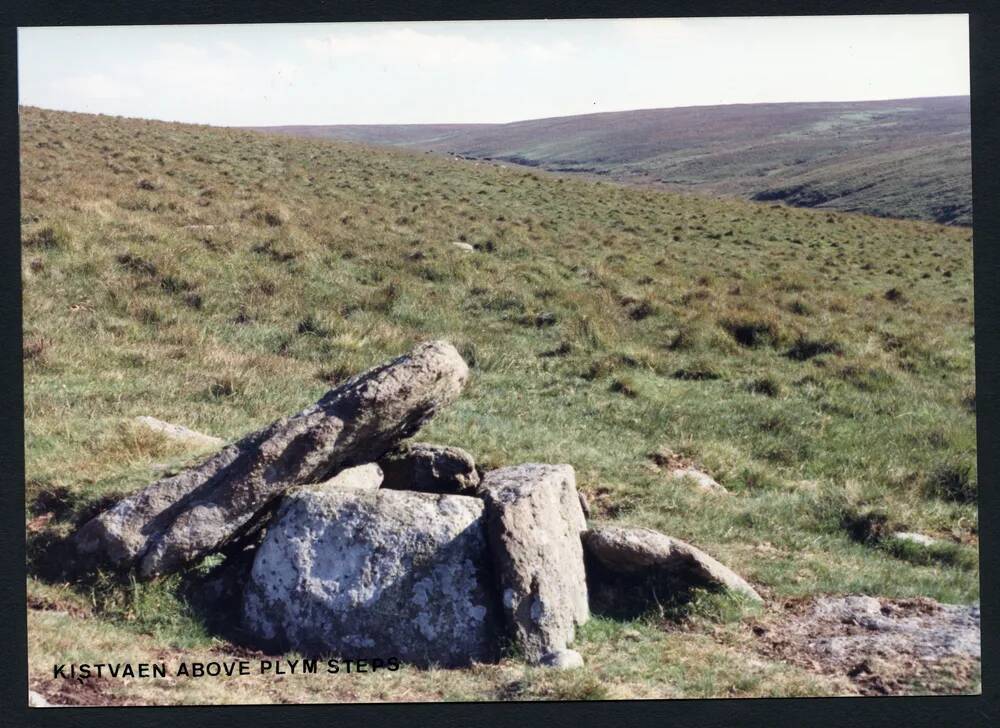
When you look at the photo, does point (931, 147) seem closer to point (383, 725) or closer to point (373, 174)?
point (373, 174)

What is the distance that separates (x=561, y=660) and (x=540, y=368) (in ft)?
20.7

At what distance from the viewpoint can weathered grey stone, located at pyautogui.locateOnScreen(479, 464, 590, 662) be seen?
18.3ft

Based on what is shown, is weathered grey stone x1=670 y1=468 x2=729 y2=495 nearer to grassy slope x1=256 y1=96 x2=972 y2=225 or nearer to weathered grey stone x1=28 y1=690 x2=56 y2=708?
weathered grey stone x1=28 y1=690 x2=56 y2=708

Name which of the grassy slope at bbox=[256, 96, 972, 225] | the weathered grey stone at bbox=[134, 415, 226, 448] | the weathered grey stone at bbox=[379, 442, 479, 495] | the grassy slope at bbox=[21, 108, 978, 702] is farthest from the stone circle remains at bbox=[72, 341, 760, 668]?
the grassy slope at bbox=[256, 96, 972, 225]

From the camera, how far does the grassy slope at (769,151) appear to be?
41625mm

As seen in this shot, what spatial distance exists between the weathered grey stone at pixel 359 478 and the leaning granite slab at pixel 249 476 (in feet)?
0.34

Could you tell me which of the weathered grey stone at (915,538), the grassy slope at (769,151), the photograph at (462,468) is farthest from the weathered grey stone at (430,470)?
the grassy slope at (769,151)

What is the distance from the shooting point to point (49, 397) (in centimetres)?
871

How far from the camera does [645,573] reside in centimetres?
623

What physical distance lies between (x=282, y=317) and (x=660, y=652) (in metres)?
8.47

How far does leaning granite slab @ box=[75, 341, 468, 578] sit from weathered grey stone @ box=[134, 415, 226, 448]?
1603mm

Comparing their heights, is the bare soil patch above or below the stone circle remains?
below

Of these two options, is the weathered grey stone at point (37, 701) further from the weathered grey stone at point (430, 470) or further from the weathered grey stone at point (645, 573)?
the weathered grey stone at point (645, 573)

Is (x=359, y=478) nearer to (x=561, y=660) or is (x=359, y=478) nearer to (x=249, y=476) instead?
(x=249, y=476)
